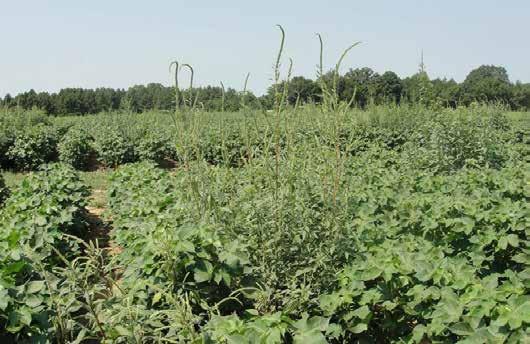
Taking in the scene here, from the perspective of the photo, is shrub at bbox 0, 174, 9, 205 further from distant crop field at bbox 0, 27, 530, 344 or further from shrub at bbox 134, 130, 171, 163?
shrub at bbox 134, 130, 171, 163

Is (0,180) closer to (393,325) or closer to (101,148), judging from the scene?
(101,148)

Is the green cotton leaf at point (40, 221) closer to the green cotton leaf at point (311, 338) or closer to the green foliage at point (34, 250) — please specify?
the green foliage at point (34, 250)

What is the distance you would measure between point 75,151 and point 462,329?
531 inches

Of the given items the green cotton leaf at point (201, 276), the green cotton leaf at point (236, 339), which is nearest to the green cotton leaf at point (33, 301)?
the green cotton leaf at point (201, 276)

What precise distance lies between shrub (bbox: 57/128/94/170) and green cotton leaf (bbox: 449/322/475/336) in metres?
13.1

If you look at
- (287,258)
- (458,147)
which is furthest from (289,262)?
(458,147)

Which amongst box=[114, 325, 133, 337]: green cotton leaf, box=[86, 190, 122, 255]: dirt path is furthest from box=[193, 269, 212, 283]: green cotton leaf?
box=[86, 190, 122, 255]: dirt path

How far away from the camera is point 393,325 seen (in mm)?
2824

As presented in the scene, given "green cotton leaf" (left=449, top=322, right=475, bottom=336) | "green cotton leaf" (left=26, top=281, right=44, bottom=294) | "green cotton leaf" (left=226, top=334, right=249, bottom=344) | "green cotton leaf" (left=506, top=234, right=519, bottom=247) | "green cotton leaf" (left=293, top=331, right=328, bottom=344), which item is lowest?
"green cotton leaf" (left=449, top=322, right=475, bottom=336)

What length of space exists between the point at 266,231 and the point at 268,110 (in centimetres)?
87

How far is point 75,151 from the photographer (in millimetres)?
14141

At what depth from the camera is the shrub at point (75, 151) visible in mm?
13914

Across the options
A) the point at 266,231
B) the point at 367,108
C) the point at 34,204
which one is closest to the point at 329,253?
the point at 266,231

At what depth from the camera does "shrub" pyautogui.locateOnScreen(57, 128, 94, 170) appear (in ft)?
45.6
